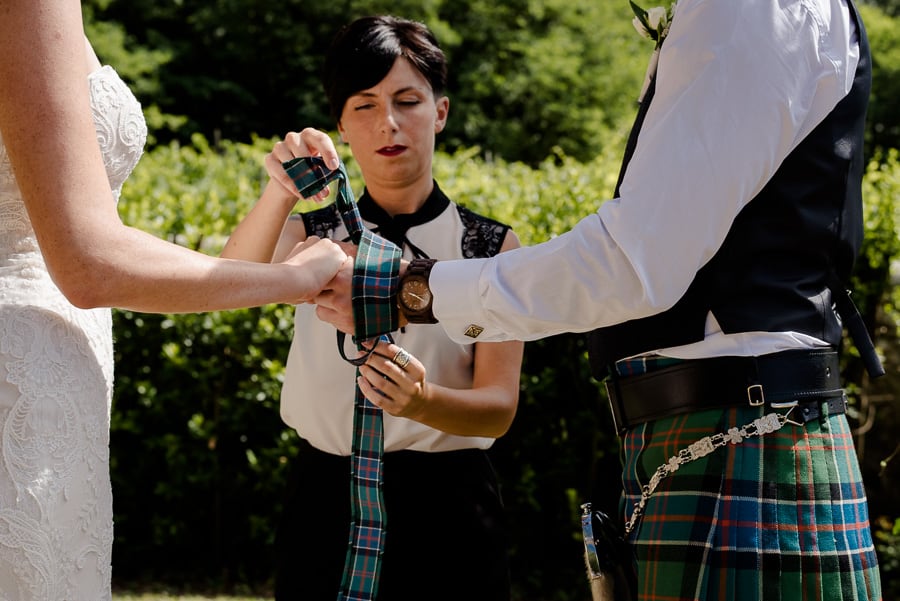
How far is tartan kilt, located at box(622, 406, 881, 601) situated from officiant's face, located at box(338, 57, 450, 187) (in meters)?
1.21

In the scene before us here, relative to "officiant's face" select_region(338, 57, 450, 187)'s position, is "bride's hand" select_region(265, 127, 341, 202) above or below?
below

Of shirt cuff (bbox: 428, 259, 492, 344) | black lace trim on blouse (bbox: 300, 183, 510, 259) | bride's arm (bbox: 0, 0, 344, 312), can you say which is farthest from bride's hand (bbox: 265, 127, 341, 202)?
bride's arm (bbox: 0, 0, 344, 312)

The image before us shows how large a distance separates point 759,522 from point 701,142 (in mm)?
752

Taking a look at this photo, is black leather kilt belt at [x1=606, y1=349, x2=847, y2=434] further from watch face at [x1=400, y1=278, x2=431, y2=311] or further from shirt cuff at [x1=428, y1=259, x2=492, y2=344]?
watch face at [x1=400, y1=278, x2=431, y2=311]

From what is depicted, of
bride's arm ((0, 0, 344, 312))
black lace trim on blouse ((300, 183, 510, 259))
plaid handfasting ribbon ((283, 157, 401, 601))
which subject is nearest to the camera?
bride's arm ((0, 0, 344, 312))

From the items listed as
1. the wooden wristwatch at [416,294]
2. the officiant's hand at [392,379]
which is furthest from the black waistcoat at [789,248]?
the officiant's hand at [392,379]

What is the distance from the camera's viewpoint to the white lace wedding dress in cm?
208

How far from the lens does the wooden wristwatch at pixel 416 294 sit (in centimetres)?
234

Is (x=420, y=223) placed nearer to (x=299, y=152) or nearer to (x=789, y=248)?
(x=299, y=152)

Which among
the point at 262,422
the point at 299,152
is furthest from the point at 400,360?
the point at 262,422

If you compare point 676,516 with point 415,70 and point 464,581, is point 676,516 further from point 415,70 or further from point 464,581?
point 415,70

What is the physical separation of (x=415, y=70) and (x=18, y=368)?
144 cm

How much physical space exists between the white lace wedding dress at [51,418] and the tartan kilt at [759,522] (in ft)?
3.91

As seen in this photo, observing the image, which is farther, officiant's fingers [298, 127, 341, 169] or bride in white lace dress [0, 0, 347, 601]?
officiant's fingers [298, 127, 341, 169]
